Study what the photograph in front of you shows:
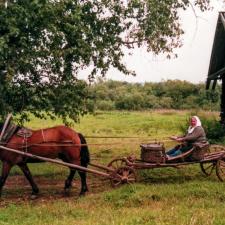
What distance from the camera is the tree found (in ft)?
44.9

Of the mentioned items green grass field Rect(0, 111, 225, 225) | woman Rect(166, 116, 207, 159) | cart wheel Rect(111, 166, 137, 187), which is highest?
woman Rect(166, 116, 207, 159)

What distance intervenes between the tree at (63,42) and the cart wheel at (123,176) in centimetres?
404

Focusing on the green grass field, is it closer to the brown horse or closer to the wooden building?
the brown horse

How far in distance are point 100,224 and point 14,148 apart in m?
4.23

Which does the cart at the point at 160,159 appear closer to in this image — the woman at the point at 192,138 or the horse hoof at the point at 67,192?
the woman at the point at 192,138

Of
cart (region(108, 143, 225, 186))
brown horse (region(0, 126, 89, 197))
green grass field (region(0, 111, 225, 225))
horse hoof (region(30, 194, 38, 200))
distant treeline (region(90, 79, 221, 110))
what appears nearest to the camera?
green grass field (region(0, 111, 225, 225))

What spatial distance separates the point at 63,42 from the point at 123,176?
4823mm

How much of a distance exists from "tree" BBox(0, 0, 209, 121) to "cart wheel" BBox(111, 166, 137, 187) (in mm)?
4043

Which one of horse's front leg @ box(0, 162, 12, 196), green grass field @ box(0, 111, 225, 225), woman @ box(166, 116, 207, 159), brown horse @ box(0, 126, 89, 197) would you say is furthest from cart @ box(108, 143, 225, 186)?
horse's front leg @ box(0, 162, 12, 196)

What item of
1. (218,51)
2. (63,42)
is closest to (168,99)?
(218,51)

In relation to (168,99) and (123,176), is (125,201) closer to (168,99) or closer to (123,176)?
(123,176)

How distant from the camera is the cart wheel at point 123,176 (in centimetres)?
1192

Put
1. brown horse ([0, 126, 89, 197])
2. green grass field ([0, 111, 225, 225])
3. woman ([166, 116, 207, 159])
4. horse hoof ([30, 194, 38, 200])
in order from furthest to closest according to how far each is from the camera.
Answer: woman ([166, 116, 207, 159]) < brown horse ([0, 126, 89, 197]) < horse hoof ([30, 194, 38, 200]) < green grass field ([0, 111, 225, 225])

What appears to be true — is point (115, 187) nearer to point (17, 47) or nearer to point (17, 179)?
point (17, 179)
